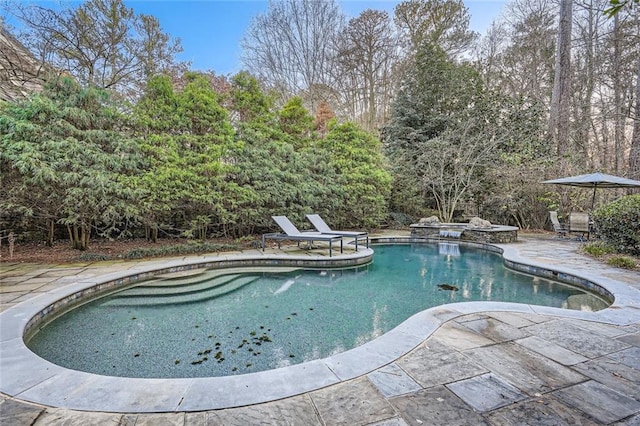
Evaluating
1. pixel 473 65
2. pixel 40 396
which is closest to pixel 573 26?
pixel 473 65

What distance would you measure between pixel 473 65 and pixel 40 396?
18667 millimetres

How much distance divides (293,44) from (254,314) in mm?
15038

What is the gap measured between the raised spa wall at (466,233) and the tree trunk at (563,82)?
16.2 feet

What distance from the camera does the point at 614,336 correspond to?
2.95 metres

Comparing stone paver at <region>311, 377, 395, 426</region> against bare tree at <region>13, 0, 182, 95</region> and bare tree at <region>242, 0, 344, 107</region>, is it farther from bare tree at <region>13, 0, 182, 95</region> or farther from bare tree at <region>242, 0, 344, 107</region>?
bare tree at <region>242, 0, 344, 107</region>

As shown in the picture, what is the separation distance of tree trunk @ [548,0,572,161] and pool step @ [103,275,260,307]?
13.0 m

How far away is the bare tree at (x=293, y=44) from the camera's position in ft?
50.0

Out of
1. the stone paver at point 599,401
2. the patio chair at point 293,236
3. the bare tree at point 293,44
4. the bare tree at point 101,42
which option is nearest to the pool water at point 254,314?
the patio chair at point 293,236

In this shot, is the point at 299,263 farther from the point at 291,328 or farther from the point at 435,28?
the point at 435,28

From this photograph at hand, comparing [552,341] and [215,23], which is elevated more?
[215,23]

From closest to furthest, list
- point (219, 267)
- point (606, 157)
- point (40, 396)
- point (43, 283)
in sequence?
point (40, 396) < point (43, 283) < point (219, 267) < point (606, 157)

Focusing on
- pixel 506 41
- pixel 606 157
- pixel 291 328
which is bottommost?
pixel 291 328

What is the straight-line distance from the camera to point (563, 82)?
12195 mm

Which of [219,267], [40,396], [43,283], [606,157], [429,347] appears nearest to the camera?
[40,396]
